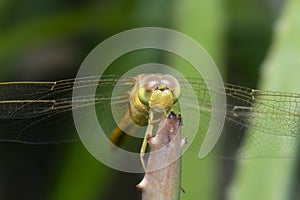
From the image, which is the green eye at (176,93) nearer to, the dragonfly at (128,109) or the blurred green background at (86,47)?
the dragonfly at (128,109)

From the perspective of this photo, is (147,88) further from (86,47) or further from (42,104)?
(86,47)

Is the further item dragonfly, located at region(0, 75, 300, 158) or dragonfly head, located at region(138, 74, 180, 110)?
dragonfly, located at region(0, 75, 300, 158)

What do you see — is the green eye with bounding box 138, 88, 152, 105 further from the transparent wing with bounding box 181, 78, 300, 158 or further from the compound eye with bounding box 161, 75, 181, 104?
the transparent wing with bounding box 181, 78, 300, 158

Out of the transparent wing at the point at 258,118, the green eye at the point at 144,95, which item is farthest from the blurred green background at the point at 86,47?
the green eye at the point at 144,95

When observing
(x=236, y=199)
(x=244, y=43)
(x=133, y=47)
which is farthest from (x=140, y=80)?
(x=244, y=43)

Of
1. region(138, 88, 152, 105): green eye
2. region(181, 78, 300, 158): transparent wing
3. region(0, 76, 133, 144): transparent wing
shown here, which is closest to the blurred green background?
region(181, 78, 300, 158): transparent wing

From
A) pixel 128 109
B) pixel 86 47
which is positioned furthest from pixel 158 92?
pixel 86 47

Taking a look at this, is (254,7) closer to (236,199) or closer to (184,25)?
(184,25)
